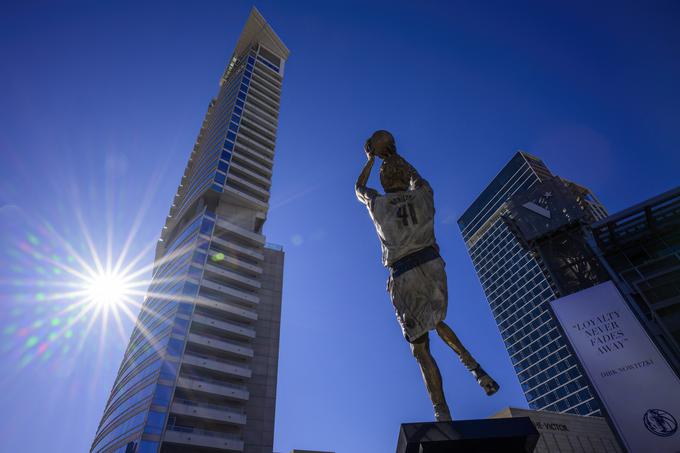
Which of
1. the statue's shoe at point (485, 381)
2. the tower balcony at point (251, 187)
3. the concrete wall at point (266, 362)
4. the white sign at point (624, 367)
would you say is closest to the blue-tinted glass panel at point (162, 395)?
the concrete wall at point (266, 362)

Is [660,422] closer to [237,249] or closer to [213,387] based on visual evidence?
[213,387]

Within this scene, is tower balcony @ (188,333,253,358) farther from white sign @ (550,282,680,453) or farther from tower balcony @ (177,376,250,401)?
white sign @ (550,282,680,453)

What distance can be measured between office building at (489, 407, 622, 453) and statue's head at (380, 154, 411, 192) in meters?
40.9

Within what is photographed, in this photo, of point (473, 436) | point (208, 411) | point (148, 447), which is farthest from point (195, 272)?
point (473, 436)

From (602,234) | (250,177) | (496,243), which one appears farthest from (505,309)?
(250,177)

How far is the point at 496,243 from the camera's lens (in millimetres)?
88062

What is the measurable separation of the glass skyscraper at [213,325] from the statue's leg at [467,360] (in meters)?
29.2

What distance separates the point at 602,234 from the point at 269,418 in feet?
103

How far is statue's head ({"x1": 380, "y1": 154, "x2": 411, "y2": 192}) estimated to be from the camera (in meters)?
3.73

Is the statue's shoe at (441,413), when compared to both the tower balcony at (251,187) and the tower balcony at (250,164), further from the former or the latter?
the tower balcony at (250,164)

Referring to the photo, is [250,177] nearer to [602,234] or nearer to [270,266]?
[270,266]

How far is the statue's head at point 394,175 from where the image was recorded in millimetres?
3727

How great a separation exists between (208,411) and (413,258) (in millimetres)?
31126

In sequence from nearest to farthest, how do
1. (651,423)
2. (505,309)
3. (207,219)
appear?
(651,423), (207,219), (505,309)
